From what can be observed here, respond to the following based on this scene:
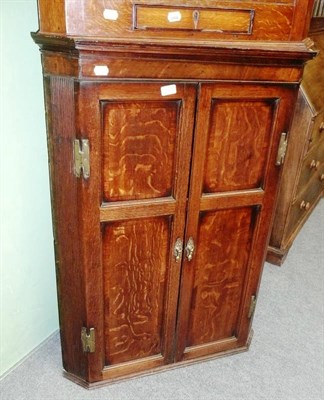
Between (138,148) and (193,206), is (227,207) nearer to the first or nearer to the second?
(193,206)

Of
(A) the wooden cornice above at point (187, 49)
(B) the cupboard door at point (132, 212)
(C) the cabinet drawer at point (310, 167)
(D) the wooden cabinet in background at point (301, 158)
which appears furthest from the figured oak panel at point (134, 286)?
(C) the cabinet drawer at point (310, 167)

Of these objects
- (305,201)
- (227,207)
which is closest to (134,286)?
(227,207)

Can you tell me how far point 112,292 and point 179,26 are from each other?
0.87 metres

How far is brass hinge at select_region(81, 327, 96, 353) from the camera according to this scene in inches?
57.0

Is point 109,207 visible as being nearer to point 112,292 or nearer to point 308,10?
point 112,292

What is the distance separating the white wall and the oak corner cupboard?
213 millimetres

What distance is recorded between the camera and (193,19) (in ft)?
3.57

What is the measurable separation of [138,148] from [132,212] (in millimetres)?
205

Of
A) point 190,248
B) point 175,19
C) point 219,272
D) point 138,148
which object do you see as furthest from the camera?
point 219,272

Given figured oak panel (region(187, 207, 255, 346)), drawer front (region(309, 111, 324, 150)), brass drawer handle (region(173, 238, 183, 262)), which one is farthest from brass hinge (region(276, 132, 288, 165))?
drawer front (region(309, 111, 324, 150))

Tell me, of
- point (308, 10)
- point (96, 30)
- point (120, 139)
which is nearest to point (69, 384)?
point (120, 139)

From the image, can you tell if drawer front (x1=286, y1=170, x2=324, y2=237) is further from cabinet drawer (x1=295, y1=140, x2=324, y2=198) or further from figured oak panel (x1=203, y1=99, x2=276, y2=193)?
figured oak panel (x1=203, y1=99, x2=276, y2=193)

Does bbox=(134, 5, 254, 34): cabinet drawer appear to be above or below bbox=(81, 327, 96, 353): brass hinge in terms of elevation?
above

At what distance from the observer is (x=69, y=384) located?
1.62 meters
